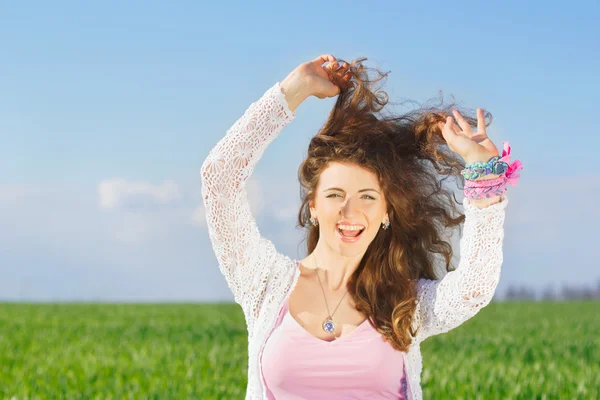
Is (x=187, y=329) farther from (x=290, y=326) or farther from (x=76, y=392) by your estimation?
(x=290, y=326)

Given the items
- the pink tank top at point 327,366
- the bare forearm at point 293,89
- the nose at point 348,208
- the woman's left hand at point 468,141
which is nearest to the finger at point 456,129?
the woman's left hand at point 468,141

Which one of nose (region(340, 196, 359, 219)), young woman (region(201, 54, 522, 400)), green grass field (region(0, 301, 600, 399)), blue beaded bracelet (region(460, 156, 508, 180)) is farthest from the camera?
green grass field (region(0, 301, 600, 399))

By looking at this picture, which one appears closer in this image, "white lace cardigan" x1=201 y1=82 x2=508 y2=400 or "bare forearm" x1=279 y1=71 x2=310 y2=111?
"white lace cardigan" x1=201 y1=82 x2=508 y2=400

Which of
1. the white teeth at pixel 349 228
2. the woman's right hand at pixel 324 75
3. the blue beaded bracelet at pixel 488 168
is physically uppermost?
the woman's right hand at pixel 324 75

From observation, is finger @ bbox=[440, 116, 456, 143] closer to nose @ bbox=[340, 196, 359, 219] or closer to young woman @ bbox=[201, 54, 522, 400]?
young woman @ bbox=[201, 54, 522, 400]

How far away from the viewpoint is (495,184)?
9.66ft

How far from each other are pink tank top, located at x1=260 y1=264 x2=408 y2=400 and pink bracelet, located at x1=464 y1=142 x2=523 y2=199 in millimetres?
787

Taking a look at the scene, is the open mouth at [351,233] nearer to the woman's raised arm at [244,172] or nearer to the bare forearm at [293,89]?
the woman's raised arm at [244,172]

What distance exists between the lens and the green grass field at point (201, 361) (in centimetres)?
683

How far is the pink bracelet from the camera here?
9.66 ft

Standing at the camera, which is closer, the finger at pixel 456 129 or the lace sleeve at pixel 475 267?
the lace sleeve at pixel 475 267

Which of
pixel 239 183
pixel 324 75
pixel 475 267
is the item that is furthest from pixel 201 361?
pixel 475 267

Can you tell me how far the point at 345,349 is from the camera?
313cm

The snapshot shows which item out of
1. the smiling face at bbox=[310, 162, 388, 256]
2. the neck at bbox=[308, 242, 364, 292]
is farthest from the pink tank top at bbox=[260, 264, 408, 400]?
the smiling face at bbox=[310, 162, 388, 256]
